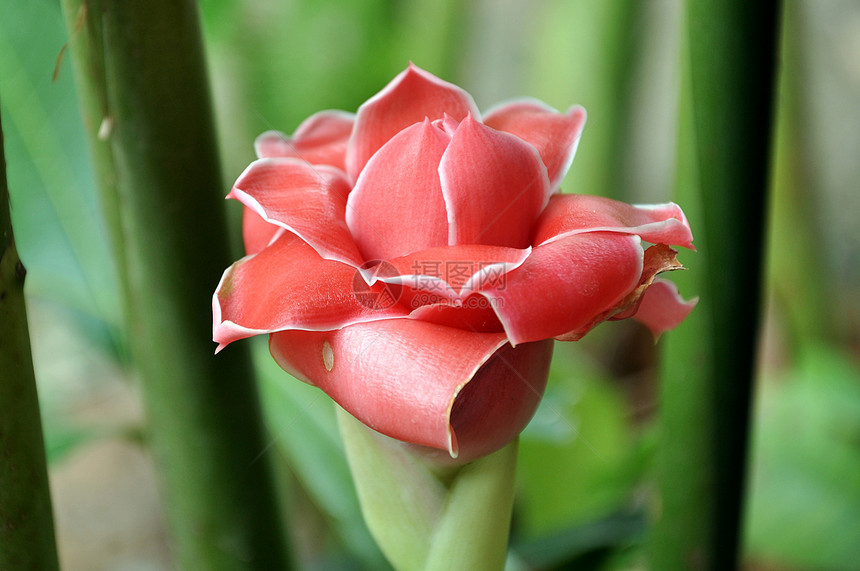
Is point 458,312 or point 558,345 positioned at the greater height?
point 458,312

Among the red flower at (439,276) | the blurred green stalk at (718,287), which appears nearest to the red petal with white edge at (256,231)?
the red flower at (439,276)

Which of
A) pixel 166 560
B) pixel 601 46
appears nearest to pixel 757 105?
pixel 601 46

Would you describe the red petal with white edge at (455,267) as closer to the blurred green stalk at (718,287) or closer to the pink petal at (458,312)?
the pink petal at (458,312)

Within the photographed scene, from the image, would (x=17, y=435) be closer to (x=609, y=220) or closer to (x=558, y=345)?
(x=609, y=220)

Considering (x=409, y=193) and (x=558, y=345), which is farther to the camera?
(x=558, y=345)

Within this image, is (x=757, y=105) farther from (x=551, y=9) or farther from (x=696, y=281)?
(x=551, y=9)

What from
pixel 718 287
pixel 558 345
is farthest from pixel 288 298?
pixel 558 345

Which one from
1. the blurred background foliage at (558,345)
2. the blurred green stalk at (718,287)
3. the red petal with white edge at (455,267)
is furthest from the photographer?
the blurred background foliage at (558,345)
